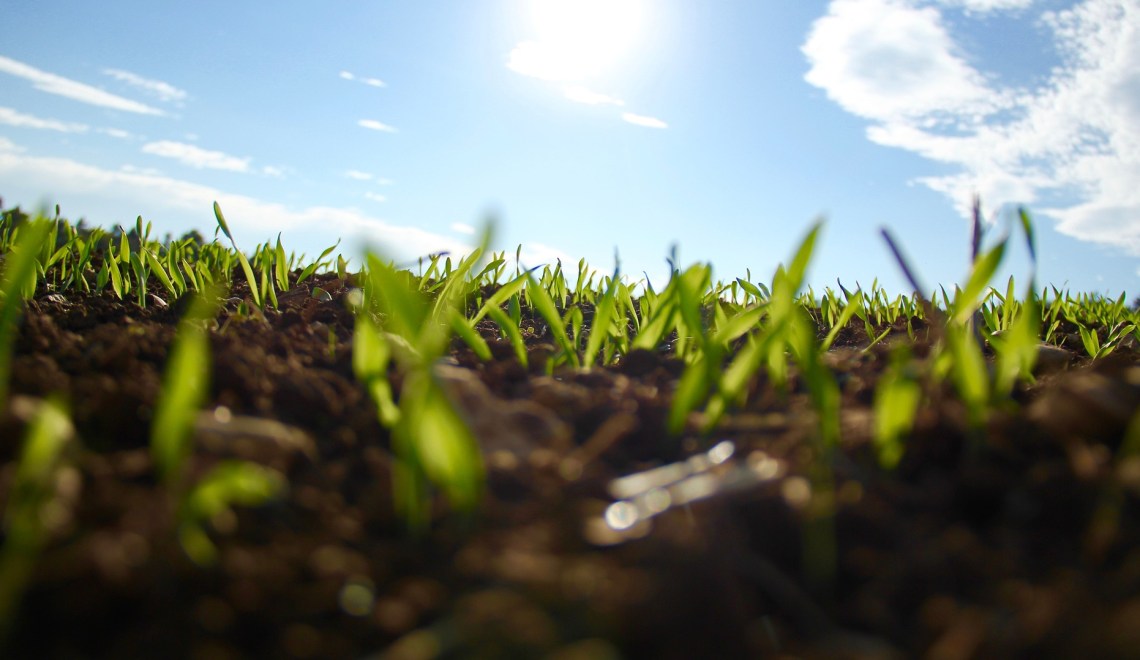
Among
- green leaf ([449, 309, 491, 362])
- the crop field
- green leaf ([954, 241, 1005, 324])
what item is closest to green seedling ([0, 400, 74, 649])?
the crop field

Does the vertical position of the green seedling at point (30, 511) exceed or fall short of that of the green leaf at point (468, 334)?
it falls short

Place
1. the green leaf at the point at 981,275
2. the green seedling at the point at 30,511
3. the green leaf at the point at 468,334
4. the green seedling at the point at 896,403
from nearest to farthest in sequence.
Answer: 1. the green seedling at the point at 30,511
2. the green seedling at the point at 896,403
3. the green leaf at the point at 981,275
4. the green leaf at the point at 468,334

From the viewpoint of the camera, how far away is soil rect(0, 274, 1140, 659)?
58cm

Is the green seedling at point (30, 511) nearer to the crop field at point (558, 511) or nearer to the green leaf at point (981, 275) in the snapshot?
the crop field at point (558, 511)

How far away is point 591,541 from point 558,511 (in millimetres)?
63

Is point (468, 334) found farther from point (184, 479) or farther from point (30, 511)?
point (30, 511)

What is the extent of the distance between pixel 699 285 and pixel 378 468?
31.0 inches

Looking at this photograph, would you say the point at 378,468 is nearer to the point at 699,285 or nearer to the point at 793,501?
the point at 793,501

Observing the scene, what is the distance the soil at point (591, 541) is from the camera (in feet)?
1.91

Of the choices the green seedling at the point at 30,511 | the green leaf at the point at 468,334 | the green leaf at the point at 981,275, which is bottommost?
the green seedling at the point at 30,511

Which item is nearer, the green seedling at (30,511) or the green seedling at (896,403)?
the green seedling at (30,511)

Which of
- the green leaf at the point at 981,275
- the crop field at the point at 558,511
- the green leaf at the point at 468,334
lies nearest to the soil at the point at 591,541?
the crop field at the point at 558,511

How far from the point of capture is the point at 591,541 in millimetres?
697

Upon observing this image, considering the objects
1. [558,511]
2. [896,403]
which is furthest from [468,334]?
[896,403]
